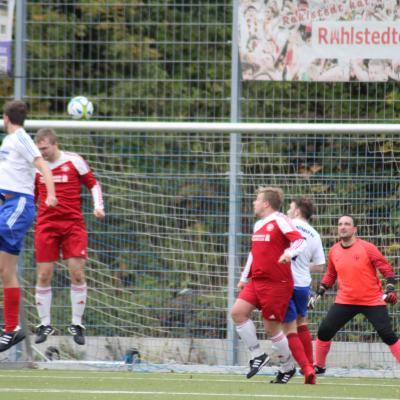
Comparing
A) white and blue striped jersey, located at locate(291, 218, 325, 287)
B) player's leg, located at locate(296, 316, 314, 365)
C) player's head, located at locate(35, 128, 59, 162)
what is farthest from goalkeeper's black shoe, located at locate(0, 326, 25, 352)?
player's leg, located at locate(296, 316, 314, 365)

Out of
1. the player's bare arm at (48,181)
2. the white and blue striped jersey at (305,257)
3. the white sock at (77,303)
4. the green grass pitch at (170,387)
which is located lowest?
the green grass pitch at (170,387)

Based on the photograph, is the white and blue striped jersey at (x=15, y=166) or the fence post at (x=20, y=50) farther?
the fence post at (x=20, y=50)

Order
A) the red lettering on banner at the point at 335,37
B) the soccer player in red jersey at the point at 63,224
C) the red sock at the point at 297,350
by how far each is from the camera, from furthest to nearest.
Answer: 1. the red lettering on banner at the point at 335,37
2. the soccer player in red jersey at the point at 63,224
3. the red sock at the point at 297,350

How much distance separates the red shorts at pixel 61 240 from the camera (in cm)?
1069

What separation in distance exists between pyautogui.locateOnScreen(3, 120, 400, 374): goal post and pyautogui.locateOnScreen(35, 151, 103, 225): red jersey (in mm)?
1474

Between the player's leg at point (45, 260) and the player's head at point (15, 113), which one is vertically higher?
the player's head at point (15, 113)

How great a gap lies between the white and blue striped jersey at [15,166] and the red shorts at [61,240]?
968 millimetres

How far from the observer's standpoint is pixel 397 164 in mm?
12445

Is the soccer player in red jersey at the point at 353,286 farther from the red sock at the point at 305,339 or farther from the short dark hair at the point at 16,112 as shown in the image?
the short dark hair at the point at 16,112

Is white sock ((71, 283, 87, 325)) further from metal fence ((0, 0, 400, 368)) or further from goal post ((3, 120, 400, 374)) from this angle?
metal fence ((0, 0, 400, 368))

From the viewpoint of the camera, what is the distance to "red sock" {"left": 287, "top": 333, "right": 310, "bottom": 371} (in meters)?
10.3

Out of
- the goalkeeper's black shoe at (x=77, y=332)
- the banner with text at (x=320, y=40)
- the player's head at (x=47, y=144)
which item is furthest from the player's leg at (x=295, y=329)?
the banner with text at (x=320, y=40)

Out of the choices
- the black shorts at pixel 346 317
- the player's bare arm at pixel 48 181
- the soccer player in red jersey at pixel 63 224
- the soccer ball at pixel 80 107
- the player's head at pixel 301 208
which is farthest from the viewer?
the soccer ball at pixel 80 107

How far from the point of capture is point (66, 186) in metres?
10.8
